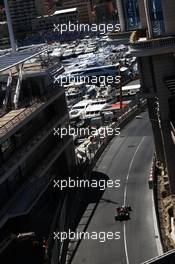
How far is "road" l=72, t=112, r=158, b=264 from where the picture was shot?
28203mm

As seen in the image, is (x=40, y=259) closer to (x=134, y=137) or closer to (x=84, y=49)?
(x=134, y=137)

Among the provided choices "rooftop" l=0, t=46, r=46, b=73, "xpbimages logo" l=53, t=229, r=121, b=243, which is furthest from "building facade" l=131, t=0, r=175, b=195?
"rooftop" l=0, t=46, r=46, b=73

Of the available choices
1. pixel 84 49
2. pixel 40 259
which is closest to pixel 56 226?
pixel 40 259

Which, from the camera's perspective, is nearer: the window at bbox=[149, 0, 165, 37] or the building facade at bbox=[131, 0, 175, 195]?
the building facade at bbox=[131, 0, 175, 195]

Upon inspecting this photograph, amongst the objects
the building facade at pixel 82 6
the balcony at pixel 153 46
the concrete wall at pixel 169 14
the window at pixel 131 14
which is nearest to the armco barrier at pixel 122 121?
the window at pixel 131 14

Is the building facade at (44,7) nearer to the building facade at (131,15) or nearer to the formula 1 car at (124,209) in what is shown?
the building facade at (131,15)

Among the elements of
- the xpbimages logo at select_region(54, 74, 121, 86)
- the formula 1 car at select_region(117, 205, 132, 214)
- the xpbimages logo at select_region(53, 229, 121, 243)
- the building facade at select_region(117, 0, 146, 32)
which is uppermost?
the building facade at select_region(117, 0, 146, 32)

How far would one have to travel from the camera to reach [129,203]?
34500 mm

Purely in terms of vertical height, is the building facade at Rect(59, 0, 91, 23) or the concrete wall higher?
the building facade at Rect(59, 0, 91, 23)

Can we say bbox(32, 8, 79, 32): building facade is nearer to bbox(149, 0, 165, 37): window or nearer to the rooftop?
the rooftop

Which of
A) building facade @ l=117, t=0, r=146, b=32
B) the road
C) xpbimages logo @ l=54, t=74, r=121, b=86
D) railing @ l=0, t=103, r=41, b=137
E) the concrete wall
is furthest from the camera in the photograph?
xpbimages logo @ l=54, t=74, r=121, b=86

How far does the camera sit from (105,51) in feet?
380

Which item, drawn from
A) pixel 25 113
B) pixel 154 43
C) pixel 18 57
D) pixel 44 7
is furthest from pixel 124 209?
pixel 44 7

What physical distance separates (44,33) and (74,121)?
121m
